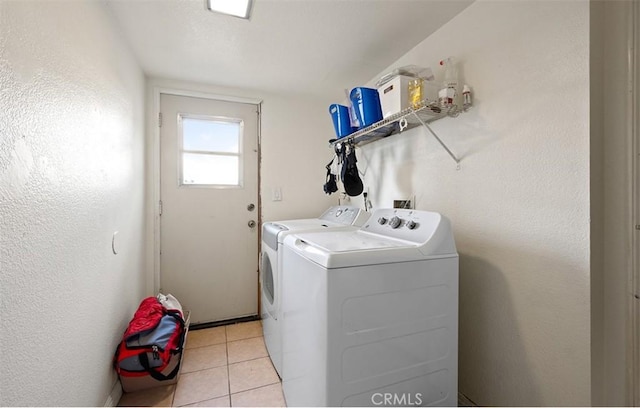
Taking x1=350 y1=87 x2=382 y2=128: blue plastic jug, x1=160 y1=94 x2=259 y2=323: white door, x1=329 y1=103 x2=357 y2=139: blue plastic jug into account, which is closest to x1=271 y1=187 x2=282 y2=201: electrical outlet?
x1=160 y1=94 x2=259 y2=323: white door

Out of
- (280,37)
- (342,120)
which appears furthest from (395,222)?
(280,37)

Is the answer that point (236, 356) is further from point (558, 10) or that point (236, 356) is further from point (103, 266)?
point (558, 10)

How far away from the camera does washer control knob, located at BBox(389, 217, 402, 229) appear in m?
1.37

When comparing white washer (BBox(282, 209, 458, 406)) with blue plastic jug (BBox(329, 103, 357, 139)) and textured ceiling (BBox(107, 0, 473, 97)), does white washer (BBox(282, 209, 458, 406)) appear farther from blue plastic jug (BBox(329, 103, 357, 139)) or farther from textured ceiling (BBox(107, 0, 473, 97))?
textured ceiling (BBox(107, 0, 473, 97))

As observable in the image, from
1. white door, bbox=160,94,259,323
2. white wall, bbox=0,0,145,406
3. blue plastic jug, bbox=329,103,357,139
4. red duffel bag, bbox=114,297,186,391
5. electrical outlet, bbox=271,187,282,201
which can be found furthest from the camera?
electrical outlet, bbox=271,187,282,201

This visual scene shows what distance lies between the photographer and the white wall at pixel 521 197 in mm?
1007

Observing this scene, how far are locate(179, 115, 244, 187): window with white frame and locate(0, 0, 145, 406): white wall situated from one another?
0.79m

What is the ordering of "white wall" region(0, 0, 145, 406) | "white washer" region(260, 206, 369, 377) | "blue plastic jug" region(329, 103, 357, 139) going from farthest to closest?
"blue plastic jug" region(329, 103, 357, 139) → "white washer" region(260, 206, 369, 377) → "white wall" region(0, 0, 145, 406)

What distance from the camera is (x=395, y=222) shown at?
1392 millimetres

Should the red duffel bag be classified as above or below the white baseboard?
above

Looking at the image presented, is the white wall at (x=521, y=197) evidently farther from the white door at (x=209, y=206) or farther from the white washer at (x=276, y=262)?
the white door at (x=209, y=206)

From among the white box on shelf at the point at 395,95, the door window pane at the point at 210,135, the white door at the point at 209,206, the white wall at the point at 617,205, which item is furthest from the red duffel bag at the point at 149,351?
the white wall at the point at 617,205

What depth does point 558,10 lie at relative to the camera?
1048 mm

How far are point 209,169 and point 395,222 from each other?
1857 millimetres
